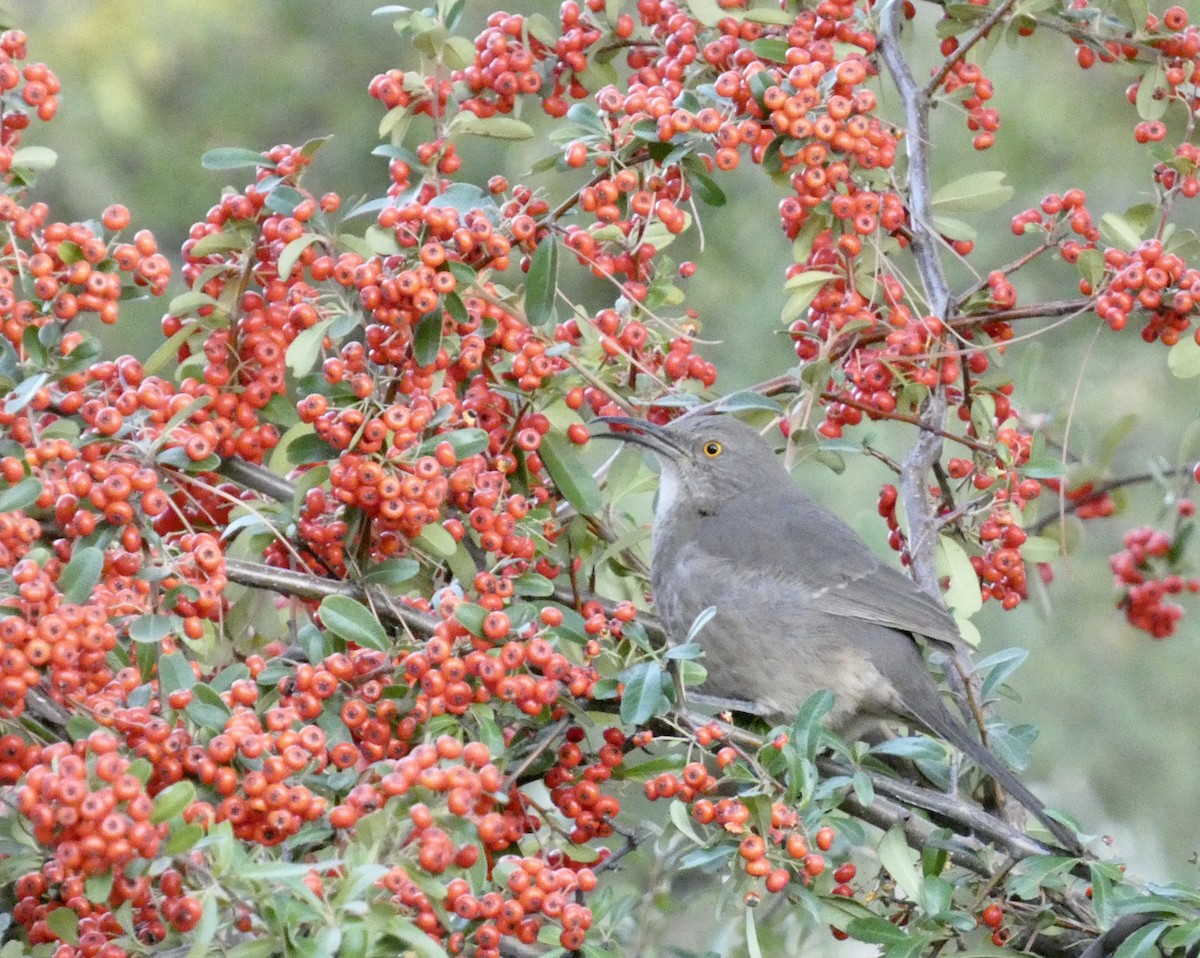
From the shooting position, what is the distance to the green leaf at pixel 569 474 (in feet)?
9.99

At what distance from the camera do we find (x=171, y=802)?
203 cm

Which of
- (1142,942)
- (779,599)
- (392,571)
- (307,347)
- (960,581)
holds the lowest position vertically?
(779,599)

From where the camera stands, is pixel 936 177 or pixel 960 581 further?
pixel 936 177

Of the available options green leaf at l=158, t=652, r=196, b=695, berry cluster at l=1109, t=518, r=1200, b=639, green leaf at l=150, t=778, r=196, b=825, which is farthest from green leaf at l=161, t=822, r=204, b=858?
berry cluster at l=1109, t=518, r=1200, b=639

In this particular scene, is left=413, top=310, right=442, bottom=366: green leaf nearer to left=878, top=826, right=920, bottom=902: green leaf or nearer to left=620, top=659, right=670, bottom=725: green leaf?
left=620, top=659, right=670, bottom=725: green leaf

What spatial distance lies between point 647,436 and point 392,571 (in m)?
1.62

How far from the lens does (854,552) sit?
427cm

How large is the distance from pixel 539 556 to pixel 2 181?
1253mm

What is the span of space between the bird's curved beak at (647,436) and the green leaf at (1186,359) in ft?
3.94

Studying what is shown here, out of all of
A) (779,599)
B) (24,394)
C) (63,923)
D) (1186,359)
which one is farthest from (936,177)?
(63,923)

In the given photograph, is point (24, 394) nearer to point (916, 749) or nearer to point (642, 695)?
point (642, 695)

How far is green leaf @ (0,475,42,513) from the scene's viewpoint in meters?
2.40

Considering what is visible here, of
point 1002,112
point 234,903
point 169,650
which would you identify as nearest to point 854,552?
point 169,650

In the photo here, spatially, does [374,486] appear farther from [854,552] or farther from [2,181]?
[854,552]
